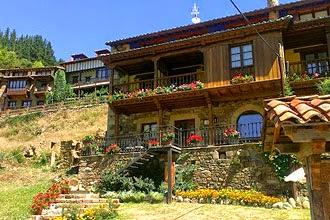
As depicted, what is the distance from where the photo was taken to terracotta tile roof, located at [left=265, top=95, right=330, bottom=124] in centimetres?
395

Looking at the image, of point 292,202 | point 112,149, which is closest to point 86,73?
point 112,149

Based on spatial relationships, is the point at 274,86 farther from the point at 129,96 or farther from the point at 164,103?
the point at 129,96

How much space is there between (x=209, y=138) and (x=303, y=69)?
224 inches

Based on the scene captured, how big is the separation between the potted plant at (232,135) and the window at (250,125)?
0.54 m

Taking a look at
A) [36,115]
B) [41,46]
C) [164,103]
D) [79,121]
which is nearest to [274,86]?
[164,103]

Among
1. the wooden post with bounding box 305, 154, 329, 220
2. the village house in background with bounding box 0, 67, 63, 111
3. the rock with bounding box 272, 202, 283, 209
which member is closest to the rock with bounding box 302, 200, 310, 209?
the rock with bounding box 272, 202, 283, 209

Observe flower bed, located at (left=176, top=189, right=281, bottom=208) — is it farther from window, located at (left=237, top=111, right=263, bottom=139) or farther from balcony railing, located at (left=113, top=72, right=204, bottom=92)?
balcony railing, located at (left=113, top=72, right=204, bottom=92)

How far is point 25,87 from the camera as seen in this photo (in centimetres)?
5938

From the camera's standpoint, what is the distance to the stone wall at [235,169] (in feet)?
51.2

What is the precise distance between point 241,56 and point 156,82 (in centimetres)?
465

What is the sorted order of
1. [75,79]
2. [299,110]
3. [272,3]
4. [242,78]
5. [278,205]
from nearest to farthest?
[299,110] < [278,205] < [242,78] < [272,3] < [75,79]

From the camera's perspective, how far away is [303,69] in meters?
18.8

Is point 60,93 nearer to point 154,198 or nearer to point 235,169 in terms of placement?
point 235,169

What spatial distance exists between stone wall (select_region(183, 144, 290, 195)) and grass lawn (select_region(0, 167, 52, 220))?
728 cm
